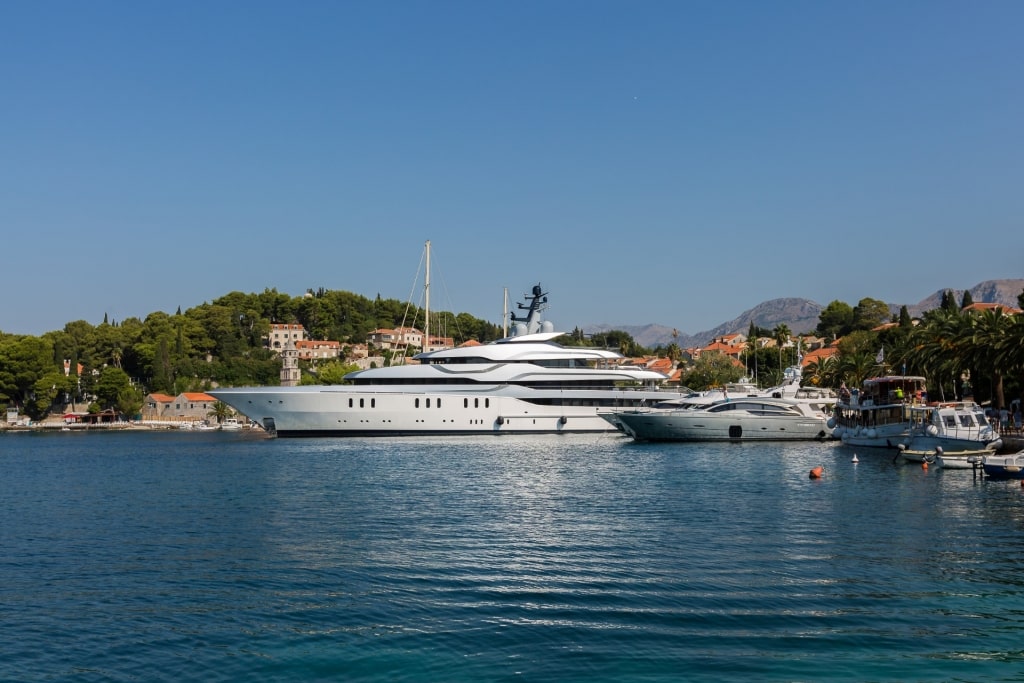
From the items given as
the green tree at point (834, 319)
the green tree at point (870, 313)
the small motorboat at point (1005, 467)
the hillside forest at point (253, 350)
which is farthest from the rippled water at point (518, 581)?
the green tree at point (834, 319)

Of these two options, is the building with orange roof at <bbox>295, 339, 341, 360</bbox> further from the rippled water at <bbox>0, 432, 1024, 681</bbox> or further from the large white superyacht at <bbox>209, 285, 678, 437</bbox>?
the rippled water at <bbox>0, 432, 1024, 681</bbox>

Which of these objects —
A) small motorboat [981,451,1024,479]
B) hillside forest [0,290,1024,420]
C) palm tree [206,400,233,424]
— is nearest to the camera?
small motorboat [981,451,1024,479]

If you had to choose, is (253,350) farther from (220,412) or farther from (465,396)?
(465,396)

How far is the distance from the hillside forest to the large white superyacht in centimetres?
1343

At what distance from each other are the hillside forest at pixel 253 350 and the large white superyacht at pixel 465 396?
1343cm

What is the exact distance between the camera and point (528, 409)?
6506 cm

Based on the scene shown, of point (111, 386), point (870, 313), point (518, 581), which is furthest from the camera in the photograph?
point (870, 313)

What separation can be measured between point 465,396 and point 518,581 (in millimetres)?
46181

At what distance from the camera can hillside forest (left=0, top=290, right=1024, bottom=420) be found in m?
95.1

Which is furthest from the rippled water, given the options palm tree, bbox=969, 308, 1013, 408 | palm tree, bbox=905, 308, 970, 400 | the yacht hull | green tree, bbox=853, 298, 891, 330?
green tree, bbox=853, 298, 891, 330

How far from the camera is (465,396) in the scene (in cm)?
6394

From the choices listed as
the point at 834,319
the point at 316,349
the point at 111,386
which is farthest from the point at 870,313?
the point at 111,386

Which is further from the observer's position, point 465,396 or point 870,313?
point 870,313

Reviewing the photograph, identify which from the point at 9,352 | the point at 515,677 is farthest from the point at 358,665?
the point at 9,352
